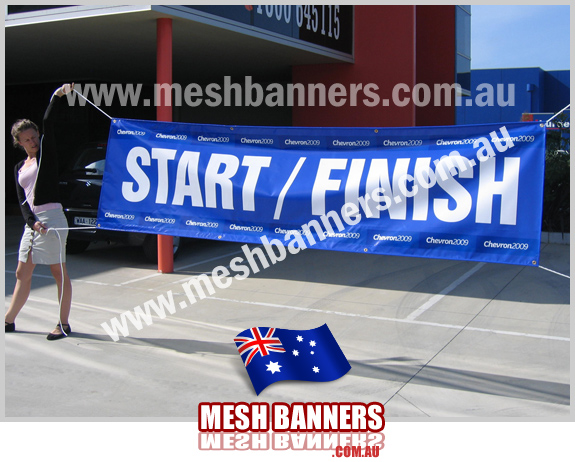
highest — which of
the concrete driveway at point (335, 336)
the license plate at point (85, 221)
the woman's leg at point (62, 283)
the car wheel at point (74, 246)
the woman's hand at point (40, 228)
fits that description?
the woman's hand at point (40, 228)

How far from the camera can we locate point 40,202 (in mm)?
5355

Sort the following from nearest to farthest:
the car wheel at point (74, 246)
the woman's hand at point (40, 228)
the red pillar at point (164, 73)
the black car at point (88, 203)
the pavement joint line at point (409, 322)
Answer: the woman's hand at point (40, 228)
the pavement joint line at point (409, 322)
the red pillar at point (164, 73)
the black car at point (88, 203)
the car wheel at point (74, 246)

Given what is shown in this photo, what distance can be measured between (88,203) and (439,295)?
17.5 feet

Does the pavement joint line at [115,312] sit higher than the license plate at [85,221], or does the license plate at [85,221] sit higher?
the license plate at [85,221]

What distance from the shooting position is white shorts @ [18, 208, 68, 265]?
535cm

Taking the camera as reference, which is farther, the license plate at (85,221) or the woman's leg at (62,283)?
the license plate at (85,221)

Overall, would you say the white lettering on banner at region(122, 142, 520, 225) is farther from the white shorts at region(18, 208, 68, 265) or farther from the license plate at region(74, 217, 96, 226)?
the license plate at region(74, 217, 96, 226)

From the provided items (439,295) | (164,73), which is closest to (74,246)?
(164,73)

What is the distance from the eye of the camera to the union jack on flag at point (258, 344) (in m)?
4.86

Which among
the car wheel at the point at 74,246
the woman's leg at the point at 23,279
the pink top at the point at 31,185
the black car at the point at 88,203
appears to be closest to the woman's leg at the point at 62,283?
the woman's leg at the point at 23,279

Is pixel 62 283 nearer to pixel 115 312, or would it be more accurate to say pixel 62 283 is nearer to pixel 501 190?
pixel 115 312

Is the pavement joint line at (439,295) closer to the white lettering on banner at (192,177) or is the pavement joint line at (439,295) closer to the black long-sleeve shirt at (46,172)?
the white lettering on banner at (192,177)

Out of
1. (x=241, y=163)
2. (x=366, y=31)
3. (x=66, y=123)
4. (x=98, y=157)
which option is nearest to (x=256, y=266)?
(x=98, y=157)

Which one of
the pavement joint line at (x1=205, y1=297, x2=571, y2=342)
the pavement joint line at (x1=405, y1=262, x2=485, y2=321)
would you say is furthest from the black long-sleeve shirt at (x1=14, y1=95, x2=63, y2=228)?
the pavement joint line at (x1=405, y1=262, x2=485, y2=321)
